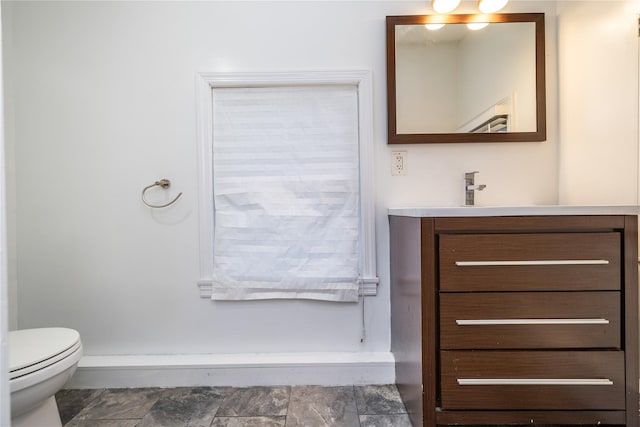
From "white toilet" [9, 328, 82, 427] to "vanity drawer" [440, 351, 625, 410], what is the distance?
1363 mm

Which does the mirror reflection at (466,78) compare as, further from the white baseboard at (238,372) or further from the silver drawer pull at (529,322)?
the white baseboard at (238,372)

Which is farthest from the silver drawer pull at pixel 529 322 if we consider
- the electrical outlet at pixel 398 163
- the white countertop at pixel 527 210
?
the electrical outlet at pixel 398 163

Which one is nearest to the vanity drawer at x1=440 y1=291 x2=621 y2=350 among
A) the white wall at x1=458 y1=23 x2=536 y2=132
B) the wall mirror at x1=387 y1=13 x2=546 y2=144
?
the wall mirror at x1=387 y1=13 x2=546 y2=144

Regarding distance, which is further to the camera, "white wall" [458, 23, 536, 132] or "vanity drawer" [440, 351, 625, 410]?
"white wall" [458, 23, 536, 132]

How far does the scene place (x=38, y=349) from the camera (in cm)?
115

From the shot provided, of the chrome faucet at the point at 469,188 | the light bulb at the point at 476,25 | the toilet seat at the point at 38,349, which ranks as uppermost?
the light bulb at the point at 476,25

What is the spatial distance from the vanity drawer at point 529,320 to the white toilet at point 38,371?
1362 mm

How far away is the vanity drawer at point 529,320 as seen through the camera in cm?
109

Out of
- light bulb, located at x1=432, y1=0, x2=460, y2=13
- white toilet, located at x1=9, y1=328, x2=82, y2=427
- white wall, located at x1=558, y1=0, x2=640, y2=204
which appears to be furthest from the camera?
light bulb, located at x1=432, y1=0, x2=460, y2=13

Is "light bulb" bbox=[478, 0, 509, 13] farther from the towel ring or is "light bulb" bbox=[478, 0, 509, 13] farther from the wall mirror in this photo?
the towel ring

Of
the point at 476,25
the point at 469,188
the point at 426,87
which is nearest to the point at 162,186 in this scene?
Answer: the point at 426,87

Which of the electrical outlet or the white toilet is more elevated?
the electrical outlet

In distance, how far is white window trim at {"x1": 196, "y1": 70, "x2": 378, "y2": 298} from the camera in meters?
1.62

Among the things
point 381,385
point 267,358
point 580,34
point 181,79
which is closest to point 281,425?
point 267,358
